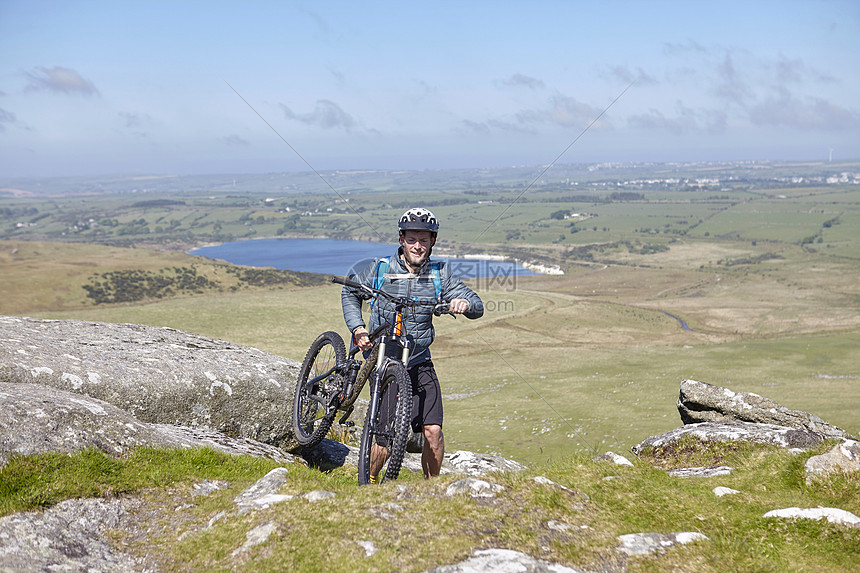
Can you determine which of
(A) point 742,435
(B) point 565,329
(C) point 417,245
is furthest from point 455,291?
(B) point 565,329

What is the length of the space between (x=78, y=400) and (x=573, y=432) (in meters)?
28.2

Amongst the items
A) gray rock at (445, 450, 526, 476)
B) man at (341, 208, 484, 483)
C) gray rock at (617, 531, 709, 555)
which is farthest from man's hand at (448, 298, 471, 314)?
gray rock at (445, 450, 526, 476)

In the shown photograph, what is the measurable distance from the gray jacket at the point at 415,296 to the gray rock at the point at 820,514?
4.38m

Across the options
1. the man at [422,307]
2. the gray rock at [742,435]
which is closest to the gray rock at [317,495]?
the man at [422,307]

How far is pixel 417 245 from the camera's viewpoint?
9188 millimetres

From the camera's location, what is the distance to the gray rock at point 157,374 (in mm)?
10289

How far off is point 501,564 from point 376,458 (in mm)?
3563

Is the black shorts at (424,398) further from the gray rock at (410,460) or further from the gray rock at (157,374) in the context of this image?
the gray rock at (157,374)

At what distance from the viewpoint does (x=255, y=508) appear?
21.9ft

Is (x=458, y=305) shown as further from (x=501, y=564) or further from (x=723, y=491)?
(x=723, y=491)

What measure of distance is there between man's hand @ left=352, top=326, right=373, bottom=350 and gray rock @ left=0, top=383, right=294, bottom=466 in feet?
9.57

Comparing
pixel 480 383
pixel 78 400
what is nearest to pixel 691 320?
pixel 480 383

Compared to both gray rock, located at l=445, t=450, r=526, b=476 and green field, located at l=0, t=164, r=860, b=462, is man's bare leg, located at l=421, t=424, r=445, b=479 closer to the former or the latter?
gray rock, located at l=445, t=450, r=526, b=476

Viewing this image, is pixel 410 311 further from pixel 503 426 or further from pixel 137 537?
pixel 503 426
